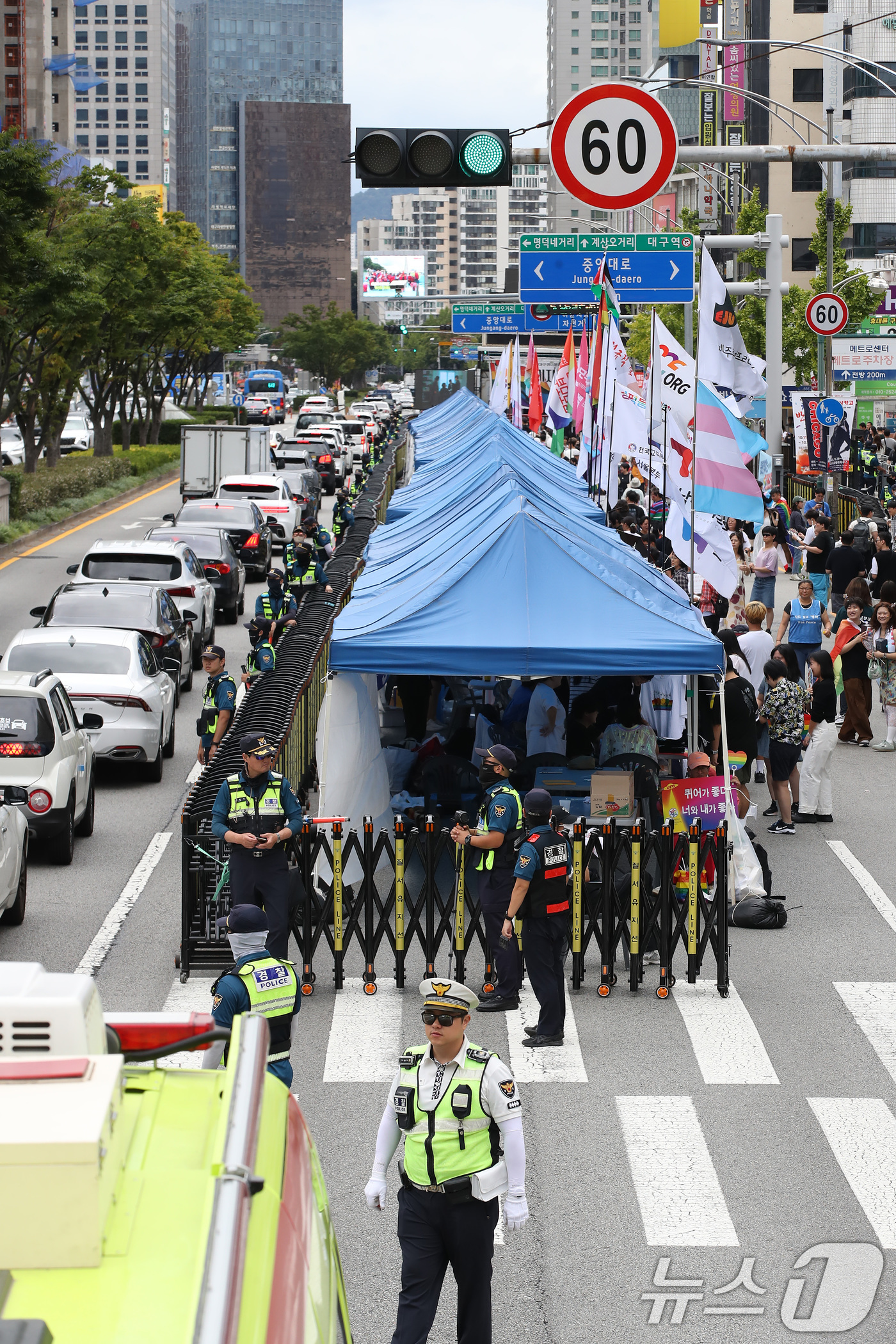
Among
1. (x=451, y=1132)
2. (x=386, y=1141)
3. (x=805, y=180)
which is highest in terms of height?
(x=805, y=180)

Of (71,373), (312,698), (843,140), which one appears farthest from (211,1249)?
(843,140)

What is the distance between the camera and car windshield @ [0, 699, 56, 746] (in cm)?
1354

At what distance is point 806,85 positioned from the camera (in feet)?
307

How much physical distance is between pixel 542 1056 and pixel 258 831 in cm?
A: 217

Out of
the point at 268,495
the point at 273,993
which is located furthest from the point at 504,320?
the point at 273,993

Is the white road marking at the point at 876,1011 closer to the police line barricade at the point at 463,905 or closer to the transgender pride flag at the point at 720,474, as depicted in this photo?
the police line barricade at the point at 463,905

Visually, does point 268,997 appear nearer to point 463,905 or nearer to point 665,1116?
point 665,1116

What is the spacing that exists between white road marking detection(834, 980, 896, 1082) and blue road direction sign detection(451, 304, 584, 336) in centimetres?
2794

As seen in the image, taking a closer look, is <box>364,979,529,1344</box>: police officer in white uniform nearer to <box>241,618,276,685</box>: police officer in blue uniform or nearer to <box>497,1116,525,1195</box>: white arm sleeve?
<box>497,1116,525,1195</box>: white arm sleeve

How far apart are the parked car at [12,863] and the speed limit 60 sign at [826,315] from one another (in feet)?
83.2

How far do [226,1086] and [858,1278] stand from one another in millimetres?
4473

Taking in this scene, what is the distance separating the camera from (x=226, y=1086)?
3.48m

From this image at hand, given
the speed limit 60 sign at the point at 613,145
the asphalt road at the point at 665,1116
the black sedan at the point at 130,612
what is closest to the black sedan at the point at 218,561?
the black sedan at the point at 130,612

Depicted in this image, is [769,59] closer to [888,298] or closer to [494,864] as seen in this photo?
[888,298]
